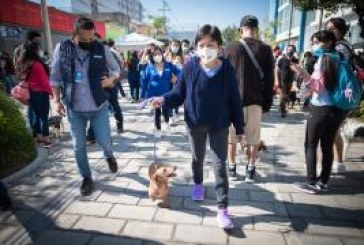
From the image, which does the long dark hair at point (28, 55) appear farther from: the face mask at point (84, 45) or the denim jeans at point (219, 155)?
the denim jeans at point (219, 155)

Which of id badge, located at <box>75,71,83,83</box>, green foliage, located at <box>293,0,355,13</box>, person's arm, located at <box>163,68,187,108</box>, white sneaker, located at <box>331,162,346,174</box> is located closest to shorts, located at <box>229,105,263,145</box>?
person's arm, located at <box>163,68,187,108</box>

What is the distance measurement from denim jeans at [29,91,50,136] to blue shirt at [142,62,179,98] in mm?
2022

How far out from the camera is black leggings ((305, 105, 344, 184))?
13.5 ft

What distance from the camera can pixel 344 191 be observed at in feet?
14.6

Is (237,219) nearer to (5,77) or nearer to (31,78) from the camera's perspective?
(31,78)

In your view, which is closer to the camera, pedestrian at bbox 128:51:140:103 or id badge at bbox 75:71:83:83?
id badge at bbox 75:71:83:83

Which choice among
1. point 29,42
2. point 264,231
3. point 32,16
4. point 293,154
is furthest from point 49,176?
point 32,16

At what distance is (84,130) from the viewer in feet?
14.3

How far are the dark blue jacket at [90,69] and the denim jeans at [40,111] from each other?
89.3 inches

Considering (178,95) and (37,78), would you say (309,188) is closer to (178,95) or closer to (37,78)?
(178,95)

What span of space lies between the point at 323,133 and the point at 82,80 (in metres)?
2.98

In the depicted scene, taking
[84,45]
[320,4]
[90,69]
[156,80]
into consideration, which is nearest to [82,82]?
[90,69]

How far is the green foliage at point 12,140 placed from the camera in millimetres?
5102

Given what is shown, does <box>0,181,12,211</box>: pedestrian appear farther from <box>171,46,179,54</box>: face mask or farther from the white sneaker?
<box>171,46,179,54</box>: face mask
